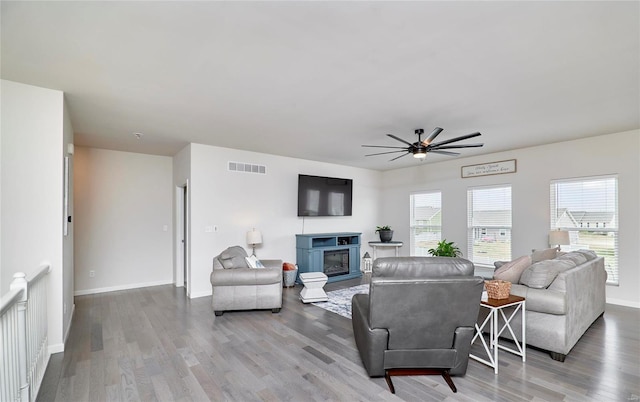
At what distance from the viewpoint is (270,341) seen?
328 cm

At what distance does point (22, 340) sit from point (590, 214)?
719cm

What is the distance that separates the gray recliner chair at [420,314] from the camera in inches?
88.3

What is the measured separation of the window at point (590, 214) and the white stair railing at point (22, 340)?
22.7 ft

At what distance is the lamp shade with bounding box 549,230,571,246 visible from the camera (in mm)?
4715

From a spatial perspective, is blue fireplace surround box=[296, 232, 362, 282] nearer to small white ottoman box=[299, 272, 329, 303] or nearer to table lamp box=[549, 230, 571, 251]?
small white ottoman box=[299, 272, 329, 303]

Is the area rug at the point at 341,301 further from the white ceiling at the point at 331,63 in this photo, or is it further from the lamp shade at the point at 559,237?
the lamp shade at the point at 559,237

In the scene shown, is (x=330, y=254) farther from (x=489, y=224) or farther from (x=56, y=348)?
(x=56, y=348)

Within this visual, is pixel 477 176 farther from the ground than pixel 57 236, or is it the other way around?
pixel 477 176

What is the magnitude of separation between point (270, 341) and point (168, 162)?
461cm

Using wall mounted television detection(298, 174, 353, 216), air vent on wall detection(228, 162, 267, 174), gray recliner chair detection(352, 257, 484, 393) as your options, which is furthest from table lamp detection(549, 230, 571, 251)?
air vent on wall detection(228, 162, 267, 174)

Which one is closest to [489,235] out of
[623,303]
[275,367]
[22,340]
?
[623,303]

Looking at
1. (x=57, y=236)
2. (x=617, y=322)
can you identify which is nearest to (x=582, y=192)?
(x=617, y=322)

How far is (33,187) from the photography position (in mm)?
2867

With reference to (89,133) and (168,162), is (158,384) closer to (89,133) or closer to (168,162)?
(89,133)
